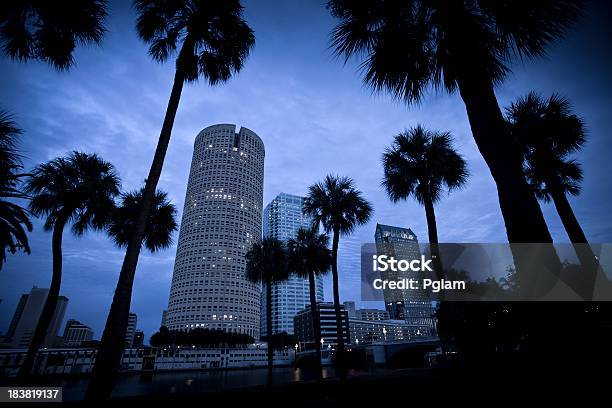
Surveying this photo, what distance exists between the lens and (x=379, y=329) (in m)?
194

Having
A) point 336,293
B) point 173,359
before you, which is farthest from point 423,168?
point 173,359

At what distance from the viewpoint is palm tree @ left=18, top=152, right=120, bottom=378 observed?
1563 cm

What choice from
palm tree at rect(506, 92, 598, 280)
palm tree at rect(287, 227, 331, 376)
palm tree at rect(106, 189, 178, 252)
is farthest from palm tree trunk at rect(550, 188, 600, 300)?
palm tree at rect(106, 189, 178, 252)

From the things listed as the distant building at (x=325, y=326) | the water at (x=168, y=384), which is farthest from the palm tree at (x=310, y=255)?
the distant building at (x=325, y=326)

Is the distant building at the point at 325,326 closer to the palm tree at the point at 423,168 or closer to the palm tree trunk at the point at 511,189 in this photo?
the palm tree at the point at 423,168

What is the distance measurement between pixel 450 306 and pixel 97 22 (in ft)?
73.5

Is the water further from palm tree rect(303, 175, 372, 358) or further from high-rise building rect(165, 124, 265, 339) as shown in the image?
high-rise building rect(165, 124, 265, 339)

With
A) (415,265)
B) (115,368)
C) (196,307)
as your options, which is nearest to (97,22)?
(115,368)

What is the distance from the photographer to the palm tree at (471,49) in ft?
14.0

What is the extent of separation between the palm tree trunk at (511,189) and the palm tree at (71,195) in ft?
63.8

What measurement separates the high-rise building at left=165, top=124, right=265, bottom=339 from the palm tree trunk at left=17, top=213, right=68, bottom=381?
5068 inches

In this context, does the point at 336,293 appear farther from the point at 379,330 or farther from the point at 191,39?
the point at 379,330

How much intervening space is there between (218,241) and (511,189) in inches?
5773

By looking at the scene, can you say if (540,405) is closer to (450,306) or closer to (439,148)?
(439,148)
